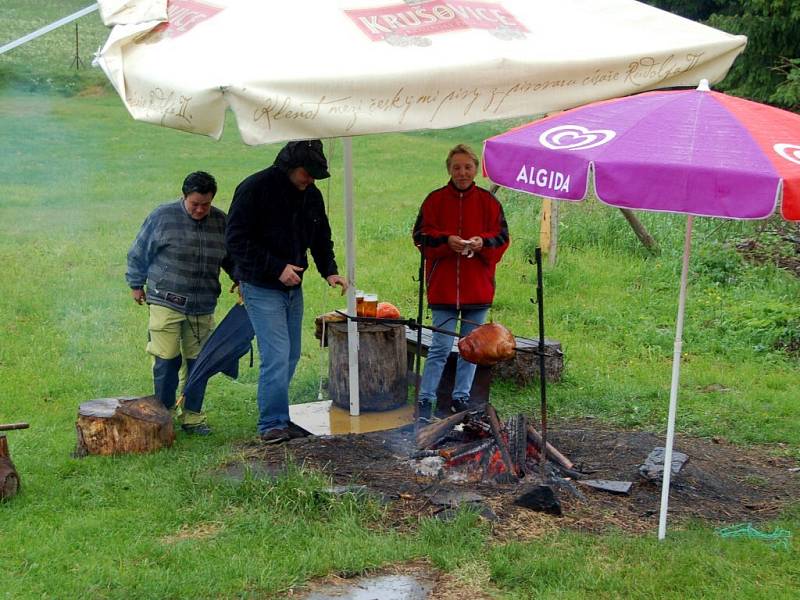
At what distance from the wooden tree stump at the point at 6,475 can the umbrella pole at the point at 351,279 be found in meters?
2.31

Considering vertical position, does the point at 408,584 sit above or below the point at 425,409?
below

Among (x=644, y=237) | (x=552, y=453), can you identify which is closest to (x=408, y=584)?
(x=552, y=453)

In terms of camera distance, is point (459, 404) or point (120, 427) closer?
point (120, 427)

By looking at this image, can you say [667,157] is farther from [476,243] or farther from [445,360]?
[445,360]

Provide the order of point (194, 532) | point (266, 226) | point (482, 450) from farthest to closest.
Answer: point (266, 226) < point (482, 450) < point (194, 532)

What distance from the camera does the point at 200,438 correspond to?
6.87 m

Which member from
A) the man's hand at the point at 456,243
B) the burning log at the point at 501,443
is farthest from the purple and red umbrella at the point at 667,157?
the man's hand at the point at 456,243

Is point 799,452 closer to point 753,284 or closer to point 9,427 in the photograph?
point 753,284

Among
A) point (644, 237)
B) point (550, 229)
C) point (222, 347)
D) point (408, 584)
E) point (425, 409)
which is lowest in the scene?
point (408, 584)

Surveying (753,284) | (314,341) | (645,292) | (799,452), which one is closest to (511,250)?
(645,292)

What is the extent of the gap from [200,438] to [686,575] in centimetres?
355

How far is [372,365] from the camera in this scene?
284 inches

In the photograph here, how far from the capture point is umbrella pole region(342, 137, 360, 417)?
21.6 ft

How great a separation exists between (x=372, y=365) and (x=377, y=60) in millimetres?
2816
